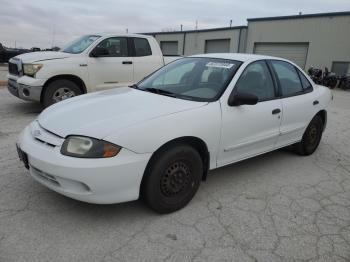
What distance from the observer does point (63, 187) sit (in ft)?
9.46

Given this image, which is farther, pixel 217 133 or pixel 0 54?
pixel 0 54

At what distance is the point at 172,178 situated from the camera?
3.21 metres

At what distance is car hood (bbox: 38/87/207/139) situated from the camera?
115 inches

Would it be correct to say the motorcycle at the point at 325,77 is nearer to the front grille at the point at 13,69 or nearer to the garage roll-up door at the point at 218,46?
the garage roll-up door at the point at 218,46

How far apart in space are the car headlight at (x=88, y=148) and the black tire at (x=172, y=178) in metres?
0.42

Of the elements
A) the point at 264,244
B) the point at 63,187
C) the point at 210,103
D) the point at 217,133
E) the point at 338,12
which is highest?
the point at 338,12

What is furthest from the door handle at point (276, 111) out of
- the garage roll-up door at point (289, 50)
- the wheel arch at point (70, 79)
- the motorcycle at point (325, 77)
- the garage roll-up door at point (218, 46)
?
the garage roll-up door at point (218, 46)

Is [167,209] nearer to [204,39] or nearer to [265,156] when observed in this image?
[265,156]

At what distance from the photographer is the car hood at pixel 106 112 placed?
292cm

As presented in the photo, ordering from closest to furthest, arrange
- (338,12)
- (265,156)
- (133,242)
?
(133,242) < (265,156) < (338,12)

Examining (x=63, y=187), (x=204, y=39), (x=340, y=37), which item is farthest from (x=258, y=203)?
(x=204, y=39)

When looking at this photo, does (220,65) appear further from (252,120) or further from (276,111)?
(276,111)

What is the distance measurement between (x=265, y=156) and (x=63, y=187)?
10.7 feet

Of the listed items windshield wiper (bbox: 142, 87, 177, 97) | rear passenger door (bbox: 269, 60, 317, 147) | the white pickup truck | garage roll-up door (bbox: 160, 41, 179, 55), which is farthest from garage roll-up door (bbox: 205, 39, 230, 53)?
windshield wiper (bbox: 142, 87, 177, 97)
